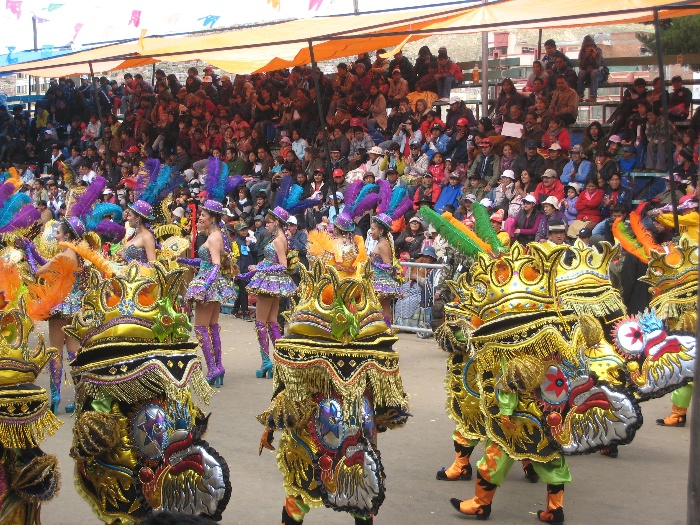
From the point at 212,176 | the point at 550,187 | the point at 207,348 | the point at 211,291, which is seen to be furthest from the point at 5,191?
the point at 550,187

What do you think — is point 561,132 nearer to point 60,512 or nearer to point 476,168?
point 476,168

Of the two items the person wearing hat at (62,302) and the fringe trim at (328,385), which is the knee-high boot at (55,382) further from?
the fringe trim at (328,385)

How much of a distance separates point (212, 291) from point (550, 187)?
218 inches

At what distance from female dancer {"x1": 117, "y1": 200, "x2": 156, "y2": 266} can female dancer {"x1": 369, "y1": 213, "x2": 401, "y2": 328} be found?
2445 mm

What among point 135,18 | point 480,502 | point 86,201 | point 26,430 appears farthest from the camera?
point 135,18

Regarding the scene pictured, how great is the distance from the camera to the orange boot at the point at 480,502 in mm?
6559

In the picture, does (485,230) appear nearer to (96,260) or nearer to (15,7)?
(96,260)

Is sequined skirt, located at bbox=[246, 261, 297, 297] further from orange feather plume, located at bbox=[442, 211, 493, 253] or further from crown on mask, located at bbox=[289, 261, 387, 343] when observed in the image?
crown on mask, located at bbox=[289, 261, 387, 343]

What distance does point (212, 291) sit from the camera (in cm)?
→ 1050

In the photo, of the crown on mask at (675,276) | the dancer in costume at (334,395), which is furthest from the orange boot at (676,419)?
the dancer in costume at (334,395)

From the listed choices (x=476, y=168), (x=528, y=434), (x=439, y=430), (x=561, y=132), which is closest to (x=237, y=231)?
(x=476, y=168)

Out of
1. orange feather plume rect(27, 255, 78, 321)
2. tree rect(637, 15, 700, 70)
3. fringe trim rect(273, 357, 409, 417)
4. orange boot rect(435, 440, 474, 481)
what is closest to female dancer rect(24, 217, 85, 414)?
orange feather plume rect(27, 255, 78, 321)

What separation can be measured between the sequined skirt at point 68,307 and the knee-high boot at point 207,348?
1.36m

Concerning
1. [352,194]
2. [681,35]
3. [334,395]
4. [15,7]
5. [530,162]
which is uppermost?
[15,7]
